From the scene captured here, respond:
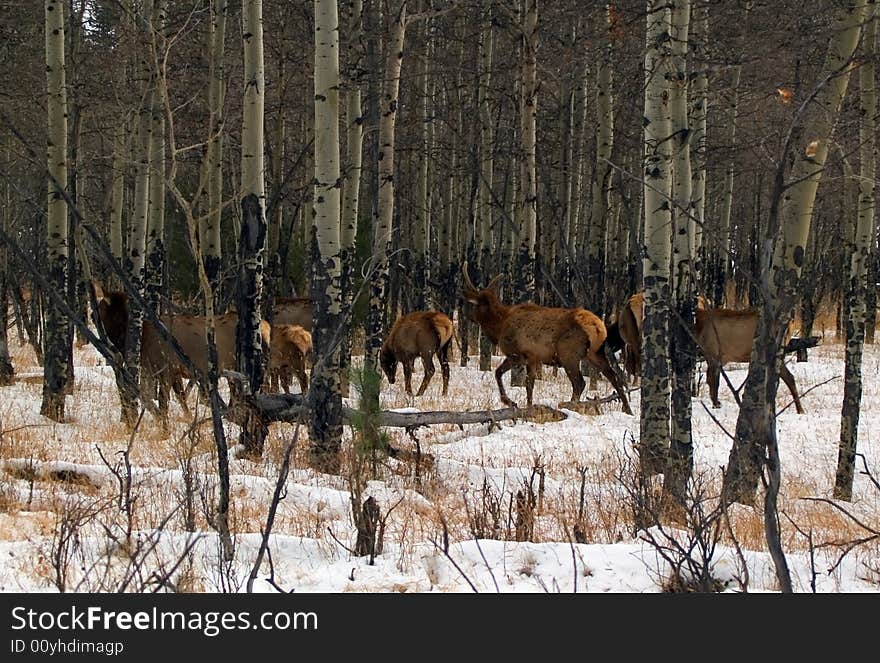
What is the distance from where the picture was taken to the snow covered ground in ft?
16.7

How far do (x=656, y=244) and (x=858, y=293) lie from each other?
92.8 inches

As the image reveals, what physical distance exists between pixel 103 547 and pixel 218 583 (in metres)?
0.96

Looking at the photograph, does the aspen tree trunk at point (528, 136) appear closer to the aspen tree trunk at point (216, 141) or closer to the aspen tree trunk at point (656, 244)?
the aspen tree trunk at point (216, 141)

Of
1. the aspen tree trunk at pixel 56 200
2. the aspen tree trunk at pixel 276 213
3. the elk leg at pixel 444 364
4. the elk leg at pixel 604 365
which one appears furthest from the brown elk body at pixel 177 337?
the elk leg at pixel 604 365

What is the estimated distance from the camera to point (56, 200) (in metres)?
11.0

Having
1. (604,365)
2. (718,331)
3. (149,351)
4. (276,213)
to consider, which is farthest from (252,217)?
(276,213)

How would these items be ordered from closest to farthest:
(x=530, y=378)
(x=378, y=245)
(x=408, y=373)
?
(x=378, y=245) → (x=530, y=378) → (x=408, y=373)

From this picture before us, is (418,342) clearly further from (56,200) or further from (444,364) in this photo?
(56,200)

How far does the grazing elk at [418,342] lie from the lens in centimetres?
1556

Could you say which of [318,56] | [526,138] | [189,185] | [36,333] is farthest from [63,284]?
[189,185]

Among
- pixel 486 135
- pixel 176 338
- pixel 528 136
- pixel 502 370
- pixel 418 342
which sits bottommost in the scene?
pixel 502 370

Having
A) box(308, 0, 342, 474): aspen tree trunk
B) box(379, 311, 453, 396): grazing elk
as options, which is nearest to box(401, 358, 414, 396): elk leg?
box(379, 311, 453, 396): grazing elk

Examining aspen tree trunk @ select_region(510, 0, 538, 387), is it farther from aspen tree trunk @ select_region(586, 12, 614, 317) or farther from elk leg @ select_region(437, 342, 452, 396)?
aspen tree trunk @ select_region(586, 12, 614, 317)

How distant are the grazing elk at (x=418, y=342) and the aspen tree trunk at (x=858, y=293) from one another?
7117mm
